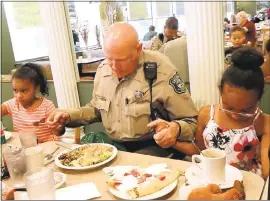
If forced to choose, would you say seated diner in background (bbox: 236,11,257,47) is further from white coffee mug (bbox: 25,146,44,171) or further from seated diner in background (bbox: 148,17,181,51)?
white coffee mug (bbox: 25,146,44,171)

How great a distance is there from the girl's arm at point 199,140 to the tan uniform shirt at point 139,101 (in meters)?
0.13

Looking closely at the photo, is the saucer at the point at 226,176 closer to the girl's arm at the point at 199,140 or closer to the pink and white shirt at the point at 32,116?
the girl's arm at the point at 199,140

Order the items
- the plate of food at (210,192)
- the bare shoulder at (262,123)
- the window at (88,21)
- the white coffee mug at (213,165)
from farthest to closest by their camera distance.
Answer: the window at (88,21)
the bare shoulder at (262,123)
the white coffee mug at (213,165)
the plate of food at (210,192)

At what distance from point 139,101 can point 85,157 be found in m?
0.52

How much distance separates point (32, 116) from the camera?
2.08 m

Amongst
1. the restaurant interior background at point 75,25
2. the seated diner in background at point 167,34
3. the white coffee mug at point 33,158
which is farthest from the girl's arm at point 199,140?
the seated diner in background at point 167,34

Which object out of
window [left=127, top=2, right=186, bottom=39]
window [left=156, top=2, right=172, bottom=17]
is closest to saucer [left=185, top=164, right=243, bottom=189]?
window [left=127, top=2, right=186, bottom=39]

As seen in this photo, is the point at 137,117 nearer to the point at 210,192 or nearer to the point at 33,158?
the point at 33,158

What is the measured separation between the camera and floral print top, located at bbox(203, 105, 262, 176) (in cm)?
144

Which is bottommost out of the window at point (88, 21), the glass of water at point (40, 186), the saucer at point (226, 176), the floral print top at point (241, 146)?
the floral print top at point (241, 146)

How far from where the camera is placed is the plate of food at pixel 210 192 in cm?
93

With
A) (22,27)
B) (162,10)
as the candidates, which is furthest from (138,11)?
(22,27)

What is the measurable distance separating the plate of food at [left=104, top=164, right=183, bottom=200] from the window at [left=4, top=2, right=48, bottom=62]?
10.9 ft

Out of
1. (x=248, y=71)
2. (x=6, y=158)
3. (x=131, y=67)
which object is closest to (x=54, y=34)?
(x=131, y=67)
